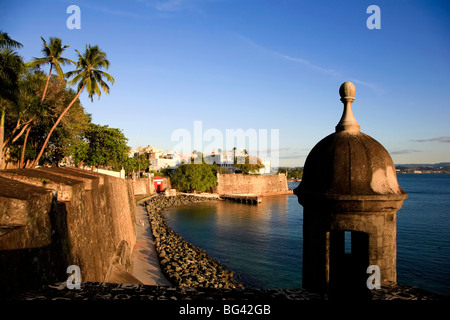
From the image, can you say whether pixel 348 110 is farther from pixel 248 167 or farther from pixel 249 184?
pixel 248 167

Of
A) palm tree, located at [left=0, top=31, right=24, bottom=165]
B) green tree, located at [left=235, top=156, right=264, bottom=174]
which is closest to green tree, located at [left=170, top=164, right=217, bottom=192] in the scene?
green tree, located at [left=235, top=156, right=264, bottom=174]

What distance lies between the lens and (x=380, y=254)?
4254 millimetres

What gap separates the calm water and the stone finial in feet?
53.0

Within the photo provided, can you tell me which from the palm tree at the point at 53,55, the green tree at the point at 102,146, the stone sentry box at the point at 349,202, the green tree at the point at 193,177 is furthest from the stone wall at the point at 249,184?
the stone sentry box at the point at 349,202

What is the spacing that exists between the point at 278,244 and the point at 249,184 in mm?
51661

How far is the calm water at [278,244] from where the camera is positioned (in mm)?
20359

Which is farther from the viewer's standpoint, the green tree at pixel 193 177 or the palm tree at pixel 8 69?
the green tree at pixel 193 177

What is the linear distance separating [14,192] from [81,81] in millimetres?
21976

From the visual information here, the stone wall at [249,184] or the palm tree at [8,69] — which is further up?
the palm tree at [8,69]

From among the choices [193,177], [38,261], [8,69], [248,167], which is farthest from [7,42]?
[248,167]

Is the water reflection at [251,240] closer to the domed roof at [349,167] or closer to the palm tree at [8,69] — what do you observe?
the domed roof at [349,167]

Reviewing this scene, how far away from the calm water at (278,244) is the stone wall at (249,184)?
86.8ft

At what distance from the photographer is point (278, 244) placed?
2945cm
